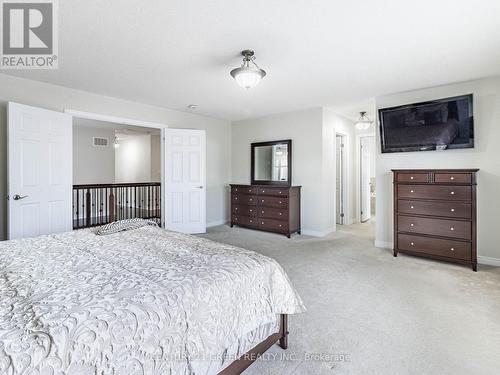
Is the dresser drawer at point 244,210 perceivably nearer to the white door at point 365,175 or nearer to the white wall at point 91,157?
the white door at point 365,175

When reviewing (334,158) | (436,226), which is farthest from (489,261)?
(334,158)

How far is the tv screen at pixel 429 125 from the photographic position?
3508mm

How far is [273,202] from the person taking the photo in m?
5.09

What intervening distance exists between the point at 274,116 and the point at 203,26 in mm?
3481

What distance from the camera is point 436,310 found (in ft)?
7.59

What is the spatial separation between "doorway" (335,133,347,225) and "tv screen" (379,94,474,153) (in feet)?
5.93

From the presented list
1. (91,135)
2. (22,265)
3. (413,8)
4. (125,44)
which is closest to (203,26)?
(125,44)

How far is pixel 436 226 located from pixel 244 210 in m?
3.33

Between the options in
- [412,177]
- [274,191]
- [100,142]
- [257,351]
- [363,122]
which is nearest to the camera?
[257,351]

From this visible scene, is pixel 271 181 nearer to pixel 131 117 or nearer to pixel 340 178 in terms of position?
pixel 340 178

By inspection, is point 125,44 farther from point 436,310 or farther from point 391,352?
point 436,310

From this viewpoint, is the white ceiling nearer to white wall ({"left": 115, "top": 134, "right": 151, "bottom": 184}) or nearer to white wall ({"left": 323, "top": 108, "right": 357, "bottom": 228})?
white wall ({"left": 323, "top": 108, "right": 357, "bottom": 228})

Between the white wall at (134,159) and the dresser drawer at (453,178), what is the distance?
8094 mm

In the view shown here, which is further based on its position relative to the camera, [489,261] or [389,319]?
[489,261]
